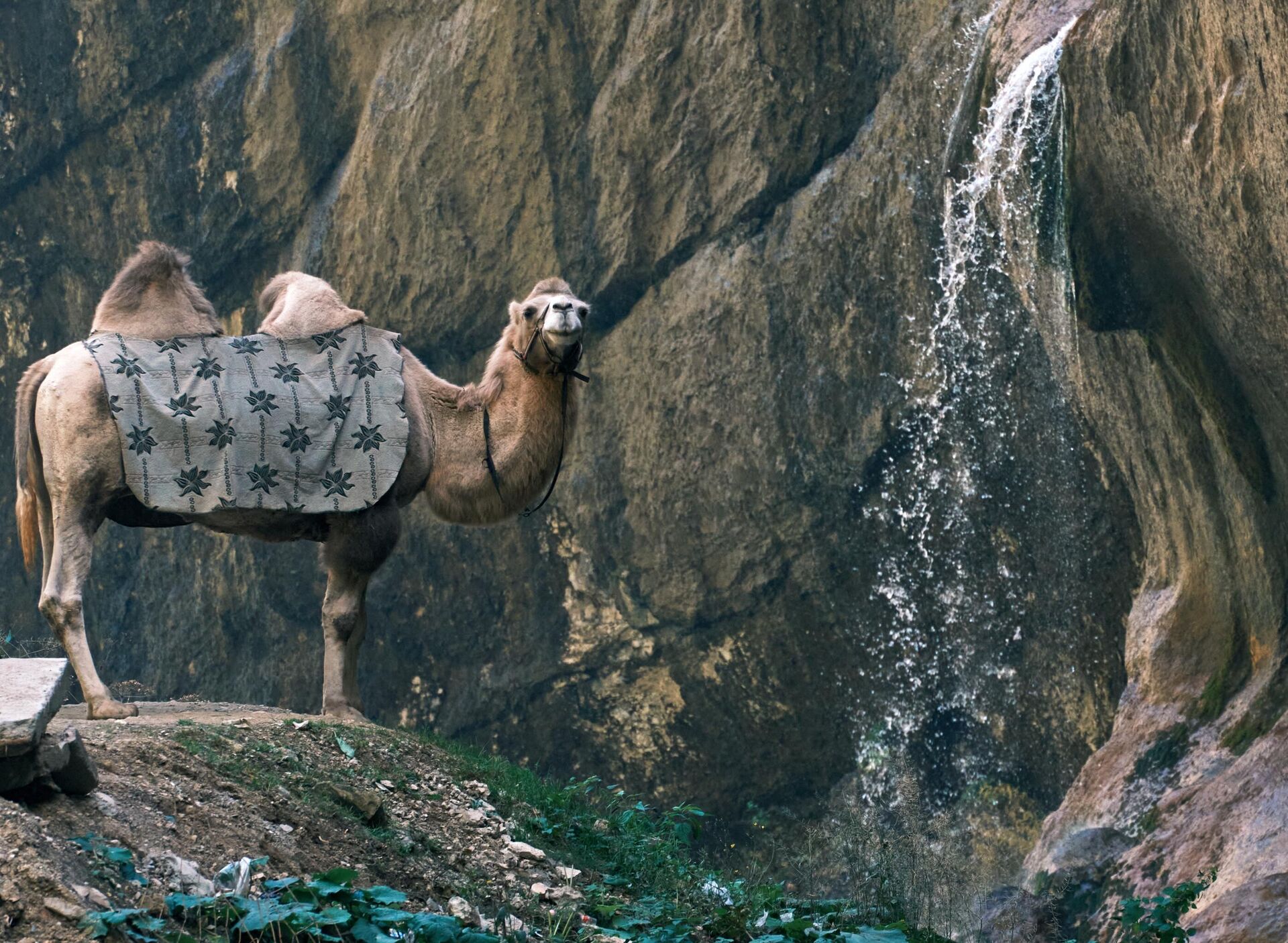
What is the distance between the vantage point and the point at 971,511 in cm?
1098

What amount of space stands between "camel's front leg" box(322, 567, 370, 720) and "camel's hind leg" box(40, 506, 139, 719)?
3.29ft

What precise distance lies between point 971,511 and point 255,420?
5.69 metres

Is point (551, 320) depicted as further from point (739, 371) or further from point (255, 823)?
point (739, 371)

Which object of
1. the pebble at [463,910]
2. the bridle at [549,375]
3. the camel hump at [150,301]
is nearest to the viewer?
the pebble at [463,910]

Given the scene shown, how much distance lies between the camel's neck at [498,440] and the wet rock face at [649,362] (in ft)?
11.4

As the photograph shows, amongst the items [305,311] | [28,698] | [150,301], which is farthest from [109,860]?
[305,311]

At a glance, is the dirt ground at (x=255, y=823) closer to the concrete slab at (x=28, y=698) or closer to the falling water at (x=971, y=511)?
the concrete slab at (x=28, y=698)

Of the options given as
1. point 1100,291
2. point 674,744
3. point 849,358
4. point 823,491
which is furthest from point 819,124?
point 674,744

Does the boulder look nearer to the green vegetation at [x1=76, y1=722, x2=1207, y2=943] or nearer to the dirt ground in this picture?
the dirt ground

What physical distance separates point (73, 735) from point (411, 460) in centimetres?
356

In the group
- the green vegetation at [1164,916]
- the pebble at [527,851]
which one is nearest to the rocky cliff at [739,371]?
the green vegetation at [1164,916]

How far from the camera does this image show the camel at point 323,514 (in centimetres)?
688

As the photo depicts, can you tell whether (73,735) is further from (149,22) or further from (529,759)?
(149,22)

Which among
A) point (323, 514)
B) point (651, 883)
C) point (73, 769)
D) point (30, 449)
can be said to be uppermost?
point (30, 449)
